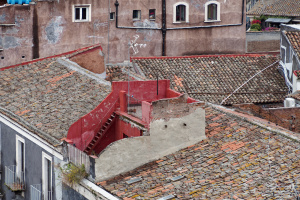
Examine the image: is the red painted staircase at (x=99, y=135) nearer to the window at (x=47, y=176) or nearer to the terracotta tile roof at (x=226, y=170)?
the window at (x=47, y=176)

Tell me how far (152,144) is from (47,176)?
3957 millimetres

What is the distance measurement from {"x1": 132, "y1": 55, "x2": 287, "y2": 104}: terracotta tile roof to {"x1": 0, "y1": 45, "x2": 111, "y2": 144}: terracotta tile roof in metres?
8.53

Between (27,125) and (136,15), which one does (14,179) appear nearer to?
(27,125)

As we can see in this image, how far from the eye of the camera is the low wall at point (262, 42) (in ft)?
159

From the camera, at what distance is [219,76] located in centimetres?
3909

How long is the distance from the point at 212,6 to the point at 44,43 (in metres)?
10.5

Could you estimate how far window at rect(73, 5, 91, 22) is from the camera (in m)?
41.8

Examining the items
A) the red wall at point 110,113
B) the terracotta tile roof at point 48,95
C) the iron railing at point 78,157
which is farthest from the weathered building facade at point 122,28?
the iron railing at point 78,157

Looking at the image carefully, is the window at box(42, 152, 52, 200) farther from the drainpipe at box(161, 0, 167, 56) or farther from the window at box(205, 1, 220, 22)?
the window at box(205, 1, 220, 22)

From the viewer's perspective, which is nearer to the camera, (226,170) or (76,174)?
(226,170)

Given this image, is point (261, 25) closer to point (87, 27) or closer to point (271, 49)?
point (271, 49)

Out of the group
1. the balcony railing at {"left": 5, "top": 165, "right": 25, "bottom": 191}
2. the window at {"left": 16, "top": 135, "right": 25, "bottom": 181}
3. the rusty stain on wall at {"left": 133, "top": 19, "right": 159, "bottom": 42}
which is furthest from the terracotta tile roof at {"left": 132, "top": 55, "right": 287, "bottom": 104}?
the window at {"left": 16, "top": 135, "right": 25, "bottom": 181}

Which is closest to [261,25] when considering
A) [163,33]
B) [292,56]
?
[163,33]

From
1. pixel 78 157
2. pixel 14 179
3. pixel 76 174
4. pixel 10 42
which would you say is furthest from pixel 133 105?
pixel 10 42
